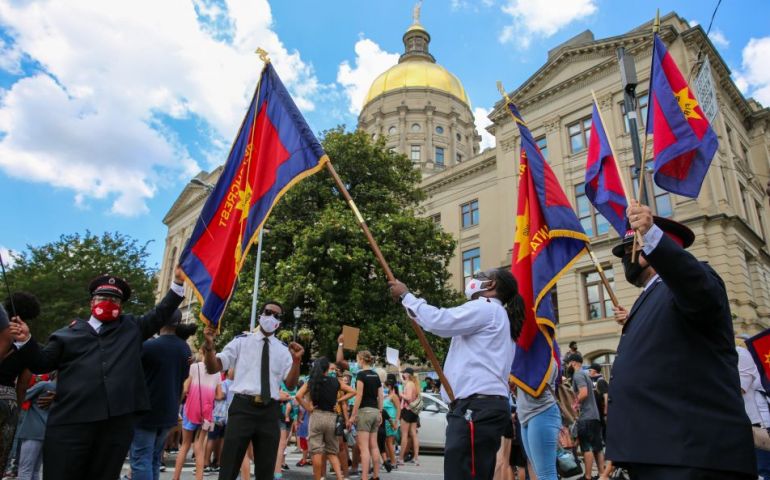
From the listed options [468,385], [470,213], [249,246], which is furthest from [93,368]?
[470,213]

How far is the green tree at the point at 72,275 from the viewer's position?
31.5m

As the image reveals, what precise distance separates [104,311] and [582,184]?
26690 millimetres

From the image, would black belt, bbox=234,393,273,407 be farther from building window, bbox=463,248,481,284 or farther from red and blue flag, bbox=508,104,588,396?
building window, bbox=463,248,481,284

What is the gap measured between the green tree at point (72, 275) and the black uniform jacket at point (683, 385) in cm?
3426

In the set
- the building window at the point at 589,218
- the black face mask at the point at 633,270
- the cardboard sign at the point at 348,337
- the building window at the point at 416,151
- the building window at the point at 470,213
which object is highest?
the building window at the point at 416,151

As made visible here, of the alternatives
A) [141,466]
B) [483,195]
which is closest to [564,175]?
[483,195]

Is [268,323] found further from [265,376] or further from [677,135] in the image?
[677,135]

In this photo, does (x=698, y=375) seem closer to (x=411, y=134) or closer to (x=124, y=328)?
(x=124, y=328)

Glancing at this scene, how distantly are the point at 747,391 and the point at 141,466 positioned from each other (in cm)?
574

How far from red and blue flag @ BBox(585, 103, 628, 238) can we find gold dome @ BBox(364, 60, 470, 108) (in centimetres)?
6037

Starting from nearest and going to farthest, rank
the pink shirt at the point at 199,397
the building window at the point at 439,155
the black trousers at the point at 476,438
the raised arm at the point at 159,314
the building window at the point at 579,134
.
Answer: the black trousers at the point at 476,438
the raised arm at the point at 159,314
the pink shirt at the point at 199,397
the building window at the point at 579,134
the building window at the point at 439,155

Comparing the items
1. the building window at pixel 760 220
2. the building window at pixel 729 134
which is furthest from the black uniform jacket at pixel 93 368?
the building window at pixel 760 220

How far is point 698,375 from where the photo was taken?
95.6 inches

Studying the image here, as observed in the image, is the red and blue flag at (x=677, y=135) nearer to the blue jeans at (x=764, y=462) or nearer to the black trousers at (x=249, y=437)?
the blue jeans at (x=764, y=462)
